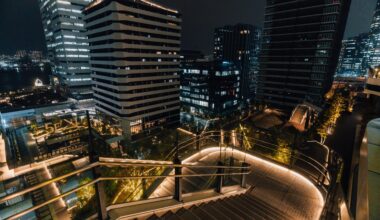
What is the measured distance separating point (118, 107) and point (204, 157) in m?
31.9

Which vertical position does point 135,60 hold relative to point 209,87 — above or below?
above

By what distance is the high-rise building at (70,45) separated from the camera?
183 feet

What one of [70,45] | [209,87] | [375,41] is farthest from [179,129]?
[375,41]

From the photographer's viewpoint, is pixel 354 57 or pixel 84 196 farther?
pixel 354 57

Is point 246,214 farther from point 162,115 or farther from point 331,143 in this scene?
point 162,115

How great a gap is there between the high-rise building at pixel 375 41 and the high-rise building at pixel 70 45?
14246 cm

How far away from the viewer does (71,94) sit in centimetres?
5816

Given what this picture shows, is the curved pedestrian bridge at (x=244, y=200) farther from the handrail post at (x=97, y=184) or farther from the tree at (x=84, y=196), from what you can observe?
the tree at (x=84, y=196)

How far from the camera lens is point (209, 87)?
58.8m

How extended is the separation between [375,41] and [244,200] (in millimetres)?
152969

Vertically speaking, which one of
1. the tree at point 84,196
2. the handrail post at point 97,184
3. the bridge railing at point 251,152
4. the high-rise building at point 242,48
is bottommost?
the tree at point 84,196

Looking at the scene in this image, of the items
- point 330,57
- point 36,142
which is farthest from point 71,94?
point 330,57

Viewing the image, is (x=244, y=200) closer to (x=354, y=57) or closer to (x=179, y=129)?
(x=179, y=129)

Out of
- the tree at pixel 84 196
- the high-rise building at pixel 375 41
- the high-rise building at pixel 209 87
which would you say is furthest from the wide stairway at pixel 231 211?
the high-rise building at pixel 375 41
